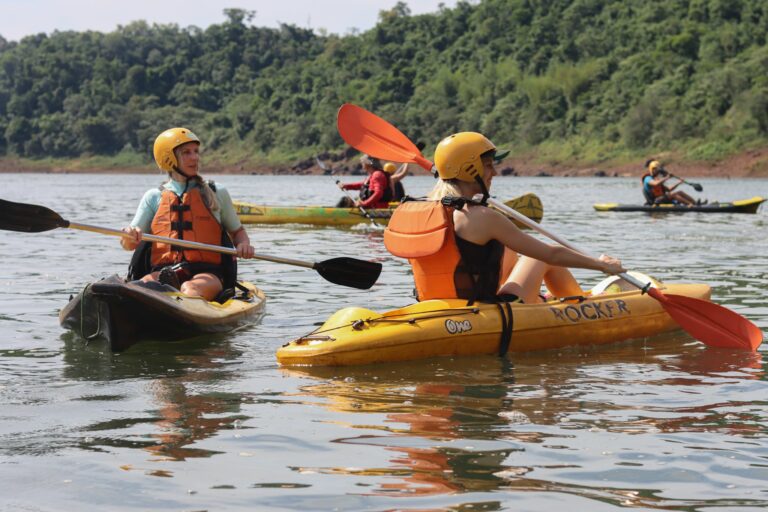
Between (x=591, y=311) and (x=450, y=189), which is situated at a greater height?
(x=450, y=189)

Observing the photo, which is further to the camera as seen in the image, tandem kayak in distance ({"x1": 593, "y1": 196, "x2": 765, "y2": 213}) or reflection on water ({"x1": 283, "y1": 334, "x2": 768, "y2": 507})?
tandem kayak in distance ({"x1": 593, "y1": 196, "x2": 765, "y2": 213})

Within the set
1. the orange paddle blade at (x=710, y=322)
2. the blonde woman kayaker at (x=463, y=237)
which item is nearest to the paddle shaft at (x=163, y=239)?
the blonde woman kayaker at (x=463, y=237)

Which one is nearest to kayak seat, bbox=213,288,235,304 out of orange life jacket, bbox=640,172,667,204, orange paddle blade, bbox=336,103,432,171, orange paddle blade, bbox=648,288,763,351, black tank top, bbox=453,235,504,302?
orange paddle blade, bbox=336,103,432,171

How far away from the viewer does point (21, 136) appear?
108 meters

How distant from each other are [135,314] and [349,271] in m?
1.70

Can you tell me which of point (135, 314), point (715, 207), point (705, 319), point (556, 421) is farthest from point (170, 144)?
point (715, 207)

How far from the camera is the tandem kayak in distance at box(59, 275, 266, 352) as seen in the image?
6.92 m

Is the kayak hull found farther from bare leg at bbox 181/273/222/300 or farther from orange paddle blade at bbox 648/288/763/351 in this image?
bare leg at bbox 181/273/222/300

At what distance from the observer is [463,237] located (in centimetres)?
667

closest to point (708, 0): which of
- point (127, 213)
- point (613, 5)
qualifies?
point (613, 5)

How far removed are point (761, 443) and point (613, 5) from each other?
3522 inches

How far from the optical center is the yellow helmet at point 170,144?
7699 millimetres

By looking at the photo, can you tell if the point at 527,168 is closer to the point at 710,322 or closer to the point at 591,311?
the point at 710,322

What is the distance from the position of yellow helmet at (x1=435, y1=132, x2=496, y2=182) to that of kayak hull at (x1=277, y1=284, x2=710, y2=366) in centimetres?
77
